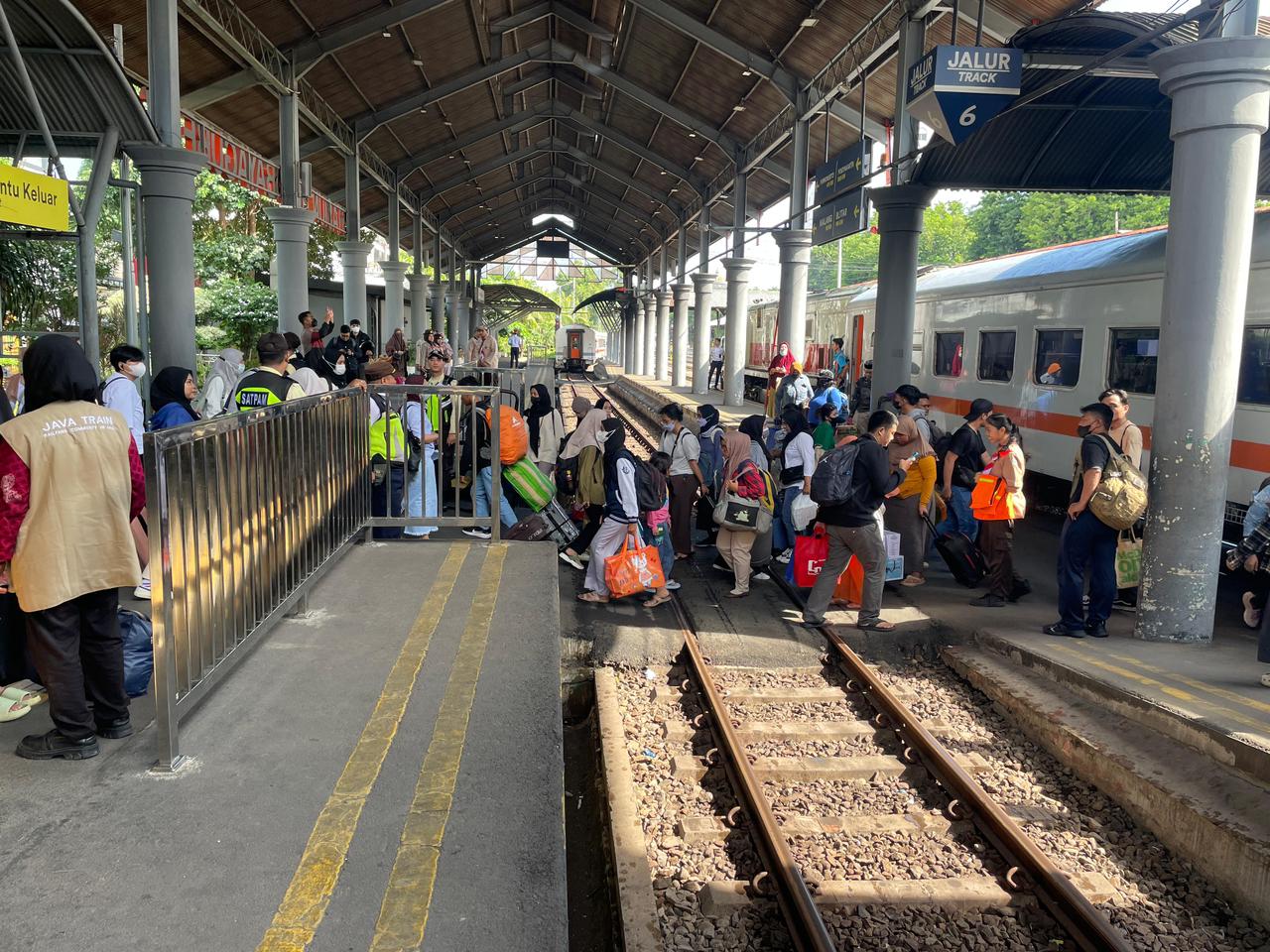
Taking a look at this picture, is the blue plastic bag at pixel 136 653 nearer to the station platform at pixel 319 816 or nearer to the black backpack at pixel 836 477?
the station platform at pixel 319 816

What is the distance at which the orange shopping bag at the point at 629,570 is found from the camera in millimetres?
8352

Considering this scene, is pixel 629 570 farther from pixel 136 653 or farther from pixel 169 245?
pixel 169 245

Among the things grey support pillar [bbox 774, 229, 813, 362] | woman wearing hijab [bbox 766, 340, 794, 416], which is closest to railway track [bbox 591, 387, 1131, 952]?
woman wearing hijab [bbox 766, 340, 794, 416]

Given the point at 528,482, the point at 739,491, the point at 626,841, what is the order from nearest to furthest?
1. the point at 626,841
2. the point at 739,491
3. the point at 528,482

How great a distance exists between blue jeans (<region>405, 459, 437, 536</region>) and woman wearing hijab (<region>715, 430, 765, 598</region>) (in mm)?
2452

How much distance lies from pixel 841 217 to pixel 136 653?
13716 mm

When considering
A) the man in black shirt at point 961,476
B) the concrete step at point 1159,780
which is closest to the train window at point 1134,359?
the man in black shirt at point 961,476

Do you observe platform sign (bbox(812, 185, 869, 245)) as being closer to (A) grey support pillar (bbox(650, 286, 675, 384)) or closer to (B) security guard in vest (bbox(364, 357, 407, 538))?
(B) security guard in vest (bbox(364, 357, 407, 538))

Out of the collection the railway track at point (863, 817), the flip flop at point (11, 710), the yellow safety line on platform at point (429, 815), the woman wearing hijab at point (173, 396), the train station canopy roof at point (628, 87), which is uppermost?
the train station canopy roof at point (628, 87)

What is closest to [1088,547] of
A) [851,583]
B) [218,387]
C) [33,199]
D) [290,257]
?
[851,583]

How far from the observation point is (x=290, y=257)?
694 inches

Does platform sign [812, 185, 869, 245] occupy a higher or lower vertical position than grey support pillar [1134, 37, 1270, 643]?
higher

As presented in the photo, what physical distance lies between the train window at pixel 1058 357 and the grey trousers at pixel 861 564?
17.4ft

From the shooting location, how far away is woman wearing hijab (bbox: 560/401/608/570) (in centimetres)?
905
